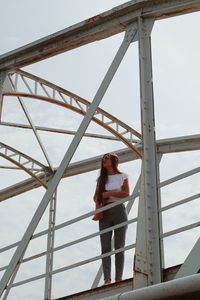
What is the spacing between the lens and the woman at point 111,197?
7.52m

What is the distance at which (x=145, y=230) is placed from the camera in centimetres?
616

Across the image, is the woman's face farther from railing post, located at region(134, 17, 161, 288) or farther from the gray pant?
railing post, located at region(134, 17, 161, 288)

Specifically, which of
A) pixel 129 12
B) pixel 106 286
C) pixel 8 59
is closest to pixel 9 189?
pixel 8 59

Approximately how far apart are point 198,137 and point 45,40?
14.8ft

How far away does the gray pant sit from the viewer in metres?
7.26

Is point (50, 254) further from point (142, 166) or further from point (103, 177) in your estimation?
point (142, 166)

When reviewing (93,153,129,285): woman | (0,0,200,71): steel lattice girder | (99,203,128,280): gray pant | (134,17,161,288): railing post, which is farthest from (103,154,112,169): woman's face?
(0,0,200,71): steel lattice girder

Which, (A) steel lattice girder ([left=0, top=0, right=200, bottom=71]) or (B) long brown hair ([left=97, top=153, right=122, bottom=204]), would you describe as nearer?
(A) steel lattice girder ([left=0, top=0, right=200, bottom=71])

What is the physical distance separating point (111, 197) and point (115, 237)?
0.55 metres

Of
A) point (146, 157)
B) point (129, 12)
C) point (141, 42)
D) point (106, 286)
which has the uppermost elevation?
point (129, 12)

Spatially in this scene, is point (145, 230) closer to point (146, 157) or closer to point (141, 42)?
point (146, 157)

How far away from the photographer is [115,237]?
7523mm

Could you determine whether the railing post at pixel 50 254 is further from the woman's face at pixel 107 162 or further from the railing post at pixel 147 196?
the railing post at pixel 147 196

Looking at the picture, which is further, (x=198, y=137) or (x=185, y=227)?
(x=198, y=137)
